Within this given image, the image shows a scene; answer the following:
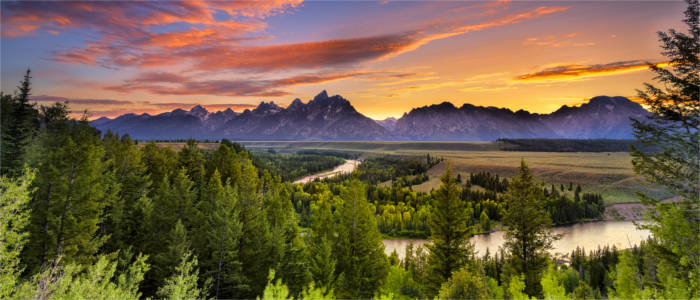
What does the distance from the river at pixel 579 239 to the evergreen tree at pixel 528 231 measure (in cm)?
6209

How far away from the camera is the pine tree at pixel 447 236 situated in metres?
30.0

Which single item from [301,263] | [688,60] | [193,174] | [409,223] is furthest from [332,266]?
[409,223]

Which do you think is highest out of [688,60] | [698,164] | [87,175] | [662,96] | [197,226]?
[688,60]

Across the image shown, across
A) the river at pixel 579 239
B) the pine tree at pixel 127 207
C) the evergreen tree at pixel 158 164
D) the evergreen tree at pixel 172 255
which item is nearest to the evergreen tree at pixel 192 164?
the evergreen tree at pixel 158 164

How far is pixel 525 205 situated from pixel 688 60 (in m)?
16.7

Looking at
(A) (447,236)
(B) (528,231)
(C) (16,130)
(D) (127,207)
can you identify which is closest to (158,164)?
(D) (127,207)

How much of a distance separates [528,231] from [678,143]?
1413 centimetres

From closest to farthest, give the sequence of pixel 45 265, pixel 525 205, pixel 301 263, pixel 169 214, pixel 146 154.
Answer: pixel 45 265 < pixel 525 205 < pixel 301 263 < pixel 169 214 < pixel 146 154

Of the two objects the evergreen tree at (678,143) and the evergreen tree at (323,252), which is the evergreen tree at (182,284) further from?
the evergreen tree at (678,143)

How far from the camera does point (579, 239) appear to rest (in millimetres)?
111000

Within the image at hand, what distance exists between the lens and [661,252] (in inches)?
773

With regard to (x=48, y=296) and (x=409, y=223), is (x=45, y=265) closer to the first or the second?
(x=48, y=296)

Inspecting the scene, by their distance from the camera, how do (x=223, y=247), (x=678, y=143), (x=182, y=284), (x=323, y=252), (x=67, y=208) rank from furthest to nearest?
(x=223, y=247)
(x=323, y=252)
(x=67, y=208)
(x=182, y=284)
(x=678, y=143)

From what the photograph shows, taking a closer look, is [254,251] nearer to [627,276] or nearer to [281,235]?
[281,235]
